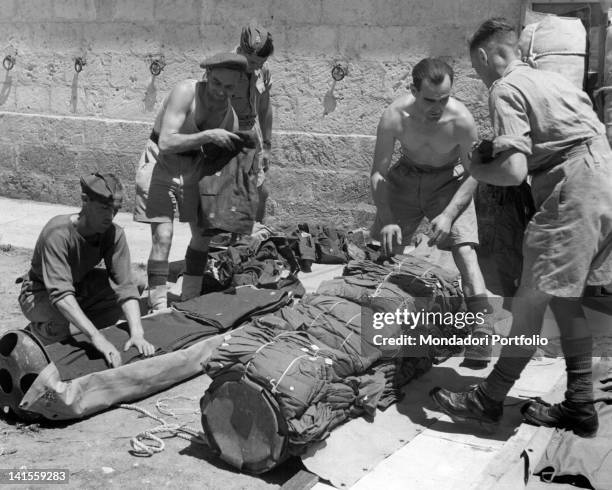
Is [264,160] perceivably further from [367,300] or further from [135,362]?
[135,362]

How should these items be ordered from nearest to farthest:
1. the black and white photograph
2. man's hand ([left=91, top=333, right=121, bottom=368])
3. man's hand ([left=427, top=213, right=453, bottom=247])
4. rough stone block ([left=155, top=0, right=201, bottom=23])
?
the black and white photograph
man's hand ([left=91, top=333, right=121, bottom=368])
man's hand ([left=427, top=213, right=453, bottom=247])
rough stone block ([left=155, top=0, right=201, bottom=23])

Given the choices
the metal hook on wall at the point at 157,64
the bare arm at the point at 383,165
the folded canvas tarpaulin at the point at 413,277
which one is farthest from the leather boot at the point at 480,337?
the metal hook on wall at the point at 157,64

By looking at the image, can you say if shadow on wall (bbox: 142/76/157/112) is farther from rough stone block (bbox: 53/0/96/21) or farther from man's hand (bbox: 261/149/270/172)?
man's hand (bbox: 261/149/270/172)

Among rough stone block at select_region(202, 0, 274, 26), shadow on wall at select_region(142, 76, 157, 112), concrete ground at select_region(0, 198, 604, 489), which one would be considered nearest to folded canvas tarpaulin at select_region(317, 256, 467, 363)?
concrete ground at select_region(0, 198, 604, 489)

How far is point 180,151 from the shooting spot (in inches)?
227

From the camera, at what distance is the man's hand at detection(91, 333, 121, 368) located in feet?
14.4

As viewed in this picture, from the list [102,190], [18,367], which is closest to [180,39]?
[102,190]

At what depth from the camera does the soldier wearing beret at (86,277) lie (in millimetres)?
4508

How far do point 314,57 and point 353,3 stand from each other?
0.65m

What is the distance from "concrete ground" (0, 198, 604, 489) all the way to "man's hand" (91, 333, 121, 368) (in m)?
0.26

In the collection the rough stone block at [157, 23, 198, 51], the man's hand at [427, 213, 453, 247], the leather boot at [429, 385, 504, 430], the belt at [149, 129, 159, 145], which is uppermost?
the rough stone block at [157, 23, 198, 51]

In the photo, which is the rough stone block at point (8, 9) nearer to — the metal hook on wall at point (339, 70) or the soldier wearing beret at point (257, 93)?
the metal hook on wall at point (339, 70)

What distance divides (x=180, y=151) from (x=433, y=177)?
1.70m

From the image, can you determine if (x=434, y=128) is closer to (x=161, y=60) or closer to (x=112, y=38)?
(x=161, y=60)
